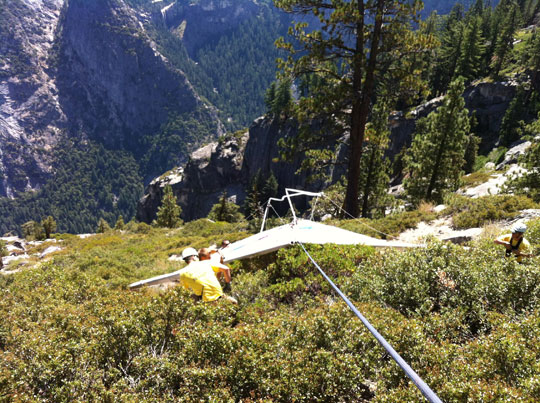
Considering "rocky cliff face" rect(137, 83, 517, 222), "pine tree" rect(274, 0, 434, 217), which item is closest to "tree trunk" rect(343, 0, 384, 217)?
"pine tree" rect(274, 0, 434, 217)

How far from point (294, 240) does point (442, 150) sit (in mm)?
14865

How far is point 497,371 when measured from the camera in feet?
9.23

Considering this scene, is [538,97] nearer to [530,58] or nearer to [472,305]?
[530,58]

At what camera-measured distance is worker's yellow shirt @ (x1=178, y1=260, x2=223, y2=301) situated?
17.1ft

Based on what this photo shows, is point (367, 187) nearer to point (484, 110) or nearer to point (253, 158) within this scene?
point (484, 110)

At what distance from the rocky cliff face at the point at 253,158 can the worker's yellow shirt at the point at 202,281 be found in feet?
175

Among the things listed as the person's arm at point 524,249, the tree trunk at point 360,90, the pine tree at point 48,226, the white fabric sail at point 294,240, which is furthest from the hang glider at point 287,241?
the pine tree at point 48,226

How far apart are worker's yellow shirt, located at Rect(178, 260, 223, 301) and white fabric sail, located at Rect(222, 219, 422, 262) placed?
6.96 ft

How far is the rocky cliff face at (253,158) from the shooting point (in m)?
53.1

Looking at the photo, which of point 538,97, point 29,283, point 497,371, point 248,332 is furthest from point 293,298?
point 538,97

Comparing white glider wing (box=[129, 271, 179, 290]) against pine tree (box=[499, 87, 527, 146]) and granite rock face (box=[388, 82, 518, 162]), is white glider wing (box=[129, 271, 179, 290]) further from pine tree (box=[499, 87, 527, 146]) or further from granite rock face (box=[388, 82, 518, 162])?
pine tree (box=[499, 87, 527, 146])

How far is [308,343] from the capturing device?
356cm

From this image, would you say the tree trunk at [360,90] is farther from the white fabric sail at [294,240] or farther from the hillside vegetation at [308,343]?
the hillside vegetation at [308,343]

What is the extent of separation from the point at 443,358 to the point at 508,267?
2.28m
